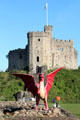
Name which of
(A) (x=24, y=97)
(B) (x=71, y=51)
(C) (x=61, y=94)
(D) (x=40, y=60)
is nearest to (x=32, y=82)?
(A) (x=24, y=97)

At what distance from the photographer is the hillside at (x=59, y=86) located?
37522mm

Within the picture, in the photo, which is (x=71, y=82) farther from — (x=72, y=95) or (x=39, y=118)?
(x=39, y=118)

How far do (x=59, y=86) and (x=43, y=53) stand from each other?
32.5 feet

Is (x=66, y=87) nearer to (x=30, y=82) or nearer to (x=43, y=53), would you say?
(x=43, y=53)

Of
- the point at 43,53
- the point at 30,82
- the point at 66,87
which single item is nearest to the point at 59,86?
the point at 66,87

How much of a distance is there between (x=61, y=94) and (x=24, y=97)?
8.39 meters

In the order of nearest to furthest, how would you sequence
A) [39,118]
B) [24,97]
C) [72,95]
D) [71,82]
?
[39,118]
[24,97]
[72,95]
[71,82]

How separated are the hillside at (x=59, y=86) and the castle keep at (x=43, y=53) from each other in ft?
14.8

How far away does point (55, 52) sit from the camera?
52.6 m

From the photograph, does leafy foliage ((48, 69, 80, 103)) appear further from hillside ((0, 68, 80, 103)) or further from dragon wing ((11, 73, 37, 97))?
dragon wing ((11, 73, 37, 97))

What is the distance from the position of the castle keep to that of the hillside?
4.52 metres

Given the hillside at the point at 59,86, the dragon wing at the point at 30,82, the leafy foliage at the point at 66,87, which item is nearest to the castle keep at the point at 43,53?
the leafy foliage at the point at 66,87

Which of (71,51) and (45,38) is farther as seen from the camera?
(71,51)

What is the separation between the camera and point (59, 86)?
136 ft
